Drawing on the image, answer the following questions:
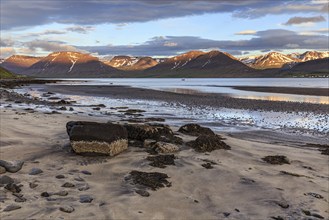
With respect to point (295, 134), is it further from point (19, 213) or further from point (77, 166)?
point (19, 213)

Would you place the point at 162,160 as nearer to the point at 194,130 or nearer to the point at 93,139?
the point at 93,139

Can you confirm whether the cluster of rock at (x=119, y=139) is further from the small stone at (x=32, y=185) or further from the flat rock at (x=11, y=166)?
the small stone at (x=32, y=185)

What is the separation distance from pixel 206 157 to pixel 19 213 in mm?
6463

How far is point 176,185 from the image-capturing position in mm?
9016

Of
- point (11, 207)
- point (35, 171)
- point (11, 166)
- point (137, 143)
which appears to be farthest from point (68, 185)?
point (137, 143)

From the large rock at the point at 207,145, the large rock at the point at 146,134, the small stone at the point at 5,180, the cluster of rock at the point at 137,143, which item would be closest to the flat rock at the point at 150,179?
the cluster of rock at the point at 137,143

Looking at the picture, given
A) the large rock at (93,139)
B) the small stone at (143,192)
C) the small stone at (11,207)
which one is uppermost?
the large rock at (93,139)

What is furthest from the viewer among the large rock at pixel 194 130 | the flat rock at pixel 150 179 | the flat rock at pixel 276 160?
the large rock at pixel 194 130

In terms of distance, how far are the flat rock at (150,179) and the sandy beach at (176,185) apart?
0.65 ft

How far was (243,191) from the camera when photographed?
8.83 meters

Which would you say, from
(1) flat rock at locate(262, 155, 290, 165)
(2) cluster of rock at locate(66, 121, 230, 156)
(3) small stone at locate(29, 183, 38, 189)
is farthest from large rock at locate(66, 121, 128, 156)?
(1) flat rock at locate(262, 155, 290, 165)

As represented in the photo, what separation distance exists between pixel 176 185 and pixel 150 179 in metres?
0.64

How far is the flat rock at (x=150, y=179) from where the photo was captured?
8766 mm

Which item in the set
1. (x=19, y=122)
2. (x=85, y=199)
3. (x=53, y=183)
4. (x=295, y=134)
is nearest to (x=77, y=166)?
(x=53, y=183)
